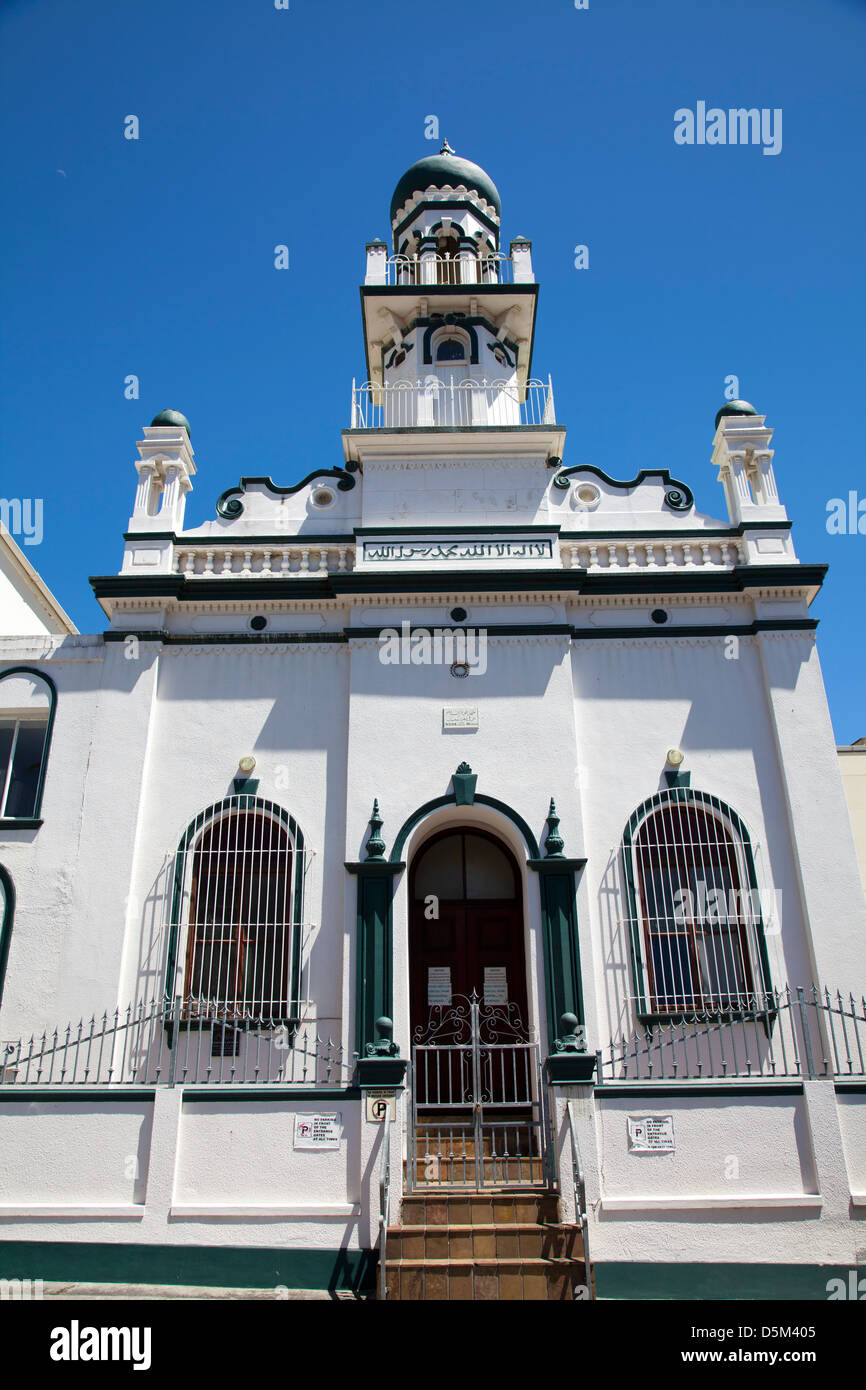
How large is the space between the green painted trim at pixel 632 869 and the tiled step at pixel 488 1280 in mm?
3306

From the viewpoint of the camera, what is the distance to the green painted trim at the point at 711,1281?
903cm

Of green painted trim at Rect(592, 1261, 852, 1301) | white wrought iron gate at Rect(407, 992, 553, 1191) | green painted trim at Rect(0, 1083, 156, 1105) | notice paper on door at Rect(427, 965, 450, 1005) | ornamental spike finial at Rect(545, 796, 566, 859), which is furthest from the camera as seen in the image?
notice paper on door at Rect(427, 965, 450, 1005)

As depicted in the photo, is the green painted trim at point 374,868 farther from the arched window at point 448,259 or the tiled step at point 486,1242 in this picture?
the arched window at point 448,259

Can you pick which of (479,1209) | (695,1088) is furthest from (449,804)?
(479,1209)

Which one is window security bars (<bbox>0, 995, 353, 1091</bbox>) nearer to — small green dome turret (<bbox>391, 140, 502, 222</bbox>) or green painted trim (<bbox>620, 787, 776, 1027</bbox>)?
green painted trim (<bbox>620, 787, 776, 1027</bbox>)

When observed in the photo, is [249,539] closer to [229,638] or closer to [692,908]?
[229,638]

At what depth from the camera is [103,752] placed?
1262cm

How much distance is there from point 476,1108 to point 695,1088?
2.12 meters

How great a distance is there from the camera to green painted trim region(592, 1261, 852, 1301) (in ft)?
29.6

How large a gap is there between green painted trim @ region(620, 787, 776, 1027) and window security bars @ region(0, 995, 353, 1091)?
3.44m

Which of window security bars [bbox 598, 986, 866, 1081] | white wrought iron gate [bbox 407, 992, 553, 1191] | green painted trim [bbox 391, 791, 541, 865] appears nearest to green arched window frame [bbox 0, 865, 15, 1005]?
green painted trim [bbox 391, 791, 541, 865]

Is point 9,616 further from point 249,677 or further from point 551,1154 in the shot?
point 551,1154

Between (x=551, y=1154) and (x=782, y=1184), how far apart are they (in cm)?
220
